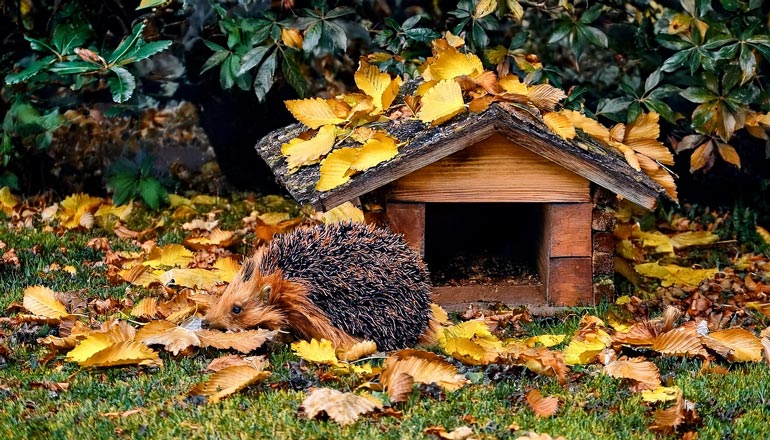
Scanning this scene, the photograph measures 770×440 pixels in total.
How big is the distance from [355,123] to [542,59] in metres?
2.36

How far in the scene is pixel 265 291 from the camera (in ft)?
14.1

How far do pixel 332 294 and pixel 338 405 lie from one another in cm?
100

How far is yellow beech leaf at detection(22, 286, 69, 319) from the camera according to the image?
4.67 metres

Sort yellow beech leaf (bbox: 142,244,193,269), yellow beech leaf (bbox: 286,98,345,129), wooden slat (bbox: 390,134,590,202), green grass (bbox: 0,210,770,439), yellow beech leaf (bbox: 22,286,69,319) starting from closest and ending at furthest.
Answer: green grass (bbox: 0,210,770,439)
yellow beech leaf (bbox: 22,286,69,319)
wooden slat (bbox: 390,134,590,202)
yellow beech leaf (bbox: 286,98,345,129)
yellow beech leaf (bbox: 142,244,193,269)

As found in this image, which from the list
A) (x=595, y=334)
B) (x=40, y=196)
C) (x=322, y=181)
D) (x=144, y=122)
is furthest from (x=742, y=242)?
(x=40, y=196)

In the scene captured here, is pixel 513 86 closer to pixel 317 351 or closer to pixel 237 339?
pixel 317 351

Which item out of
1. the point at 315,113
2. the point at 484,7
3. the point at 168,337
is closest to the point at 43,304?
the point at 168,337

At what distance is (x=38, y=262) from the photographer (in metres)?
5.75

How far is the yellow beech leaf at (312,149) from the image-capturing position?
4984 mm

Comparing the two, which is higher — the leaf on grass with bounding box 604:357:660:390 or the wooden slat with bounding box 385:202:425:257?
the wooden slat with bounding box 385:202:425:257

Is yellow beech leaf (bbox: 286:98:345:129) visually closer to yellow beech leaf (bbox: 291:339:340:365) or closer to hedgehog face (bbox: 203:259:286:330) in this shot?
hedgehog face (bbox: 203:259:286:330)

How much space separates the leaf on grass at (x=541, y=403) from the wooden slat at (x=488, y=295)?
5.17 feet

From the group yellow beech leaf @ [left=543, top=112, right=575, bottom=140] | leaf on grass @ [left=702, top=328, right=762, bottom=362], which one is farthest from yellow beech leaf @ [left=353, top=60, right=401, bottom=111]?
leaf on grass @ [left=702, top=328, right=762, bottom=362]

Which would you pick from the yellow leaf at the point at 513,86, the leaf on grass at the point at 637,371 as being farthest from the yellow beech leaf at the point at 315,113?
the leaf on grass at the point at 637,371
